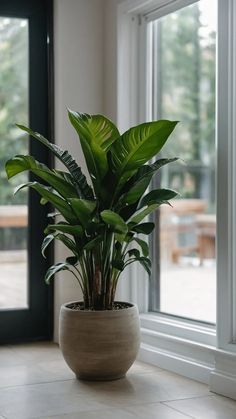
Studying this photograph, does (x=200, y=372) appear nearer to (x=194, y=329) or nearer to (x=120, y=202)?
(x=194, y=329)

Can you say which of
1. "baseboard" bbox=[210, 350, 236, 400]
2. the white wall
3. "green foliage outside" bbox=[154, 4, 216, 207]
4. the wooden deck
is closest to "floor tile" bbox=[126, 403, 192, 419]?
"baseboard" bbox=[210, 350, 236, 400]

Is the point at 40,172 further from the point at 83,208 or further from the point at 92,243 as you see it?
the point at 92,243

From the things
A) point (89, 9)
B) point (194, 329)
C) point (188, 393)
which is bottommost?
point (188, 393)

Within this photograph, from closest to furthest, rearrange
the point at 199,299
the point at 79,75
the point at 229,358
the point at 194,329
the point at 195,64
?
the point at 229,358 < the point at 194,329 < the point at 79,75 < the point at 199,299 < the point at 195,64

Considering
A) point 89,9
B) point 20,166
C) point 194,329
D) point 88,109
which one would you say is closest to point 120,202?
point 20,166

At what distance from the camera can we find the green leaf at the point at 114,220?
288 cm

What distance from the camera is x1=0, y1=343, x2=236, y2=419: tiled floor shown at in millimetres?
2646

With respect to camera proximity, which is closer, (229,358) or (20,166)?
(229,358)

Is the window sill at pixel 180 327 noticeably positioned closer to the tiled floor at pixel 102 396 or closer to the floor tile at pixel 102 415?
the tiled floor at pixel 102 396

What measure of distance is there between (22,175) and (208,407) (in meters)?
1.85

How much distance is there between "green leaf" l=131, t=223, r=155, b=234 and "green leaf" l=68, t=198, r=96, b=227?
0.23m

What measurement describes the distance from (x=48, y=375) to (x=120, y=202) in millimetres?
873

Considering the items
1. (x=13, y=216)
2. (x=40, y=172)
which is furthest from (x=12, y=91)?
(x=40, y=172)

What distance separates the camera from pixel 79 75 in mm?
3984
